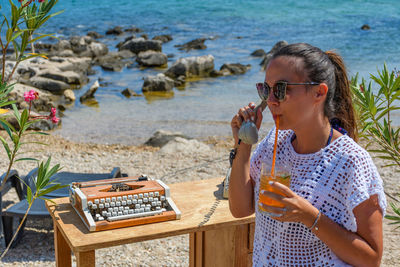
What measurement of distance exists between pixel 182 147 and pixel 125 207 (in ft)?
16.7

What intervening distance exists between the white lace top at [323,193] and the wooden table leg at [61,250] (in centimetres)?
139

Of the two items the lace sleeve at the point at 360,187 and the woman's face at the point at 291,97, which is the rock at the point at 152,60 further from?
the lace sleeve at the point at 360,187

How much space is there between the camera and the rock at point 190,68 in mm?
17109

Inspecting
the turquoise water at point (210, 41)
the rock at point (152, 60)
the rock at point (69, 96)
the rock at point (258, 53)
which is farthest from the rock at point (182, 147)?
the rock at point (258, 53)

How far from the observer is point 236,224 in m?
2.96

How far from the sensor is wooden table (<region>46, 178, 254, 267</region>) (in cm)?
263

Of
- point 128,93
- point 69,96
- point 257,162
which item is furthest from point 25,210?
point 128,93

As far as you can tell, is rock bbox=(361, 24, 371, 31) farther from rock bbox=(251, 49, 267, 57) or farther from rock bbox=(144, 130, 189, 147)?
rock bbox=(144, 130, 189, 147)

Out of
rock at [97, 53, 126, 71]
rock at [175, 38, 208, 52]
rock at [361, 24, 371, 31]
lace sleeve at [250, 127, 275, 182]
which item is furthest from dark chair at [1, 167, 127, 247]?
rock at [361, 24, 371, 31]

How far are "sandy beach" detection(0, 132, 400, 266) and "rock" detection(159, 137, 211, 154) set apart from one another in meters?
0.12

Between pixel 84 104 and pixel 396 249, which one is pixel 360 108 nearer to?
pixel 396 249

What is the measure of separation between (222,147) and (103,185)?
5.64 metres

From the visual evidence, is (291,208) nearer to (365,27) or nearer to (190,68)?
(190,68)

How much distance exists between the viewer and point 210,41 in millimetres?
25828
